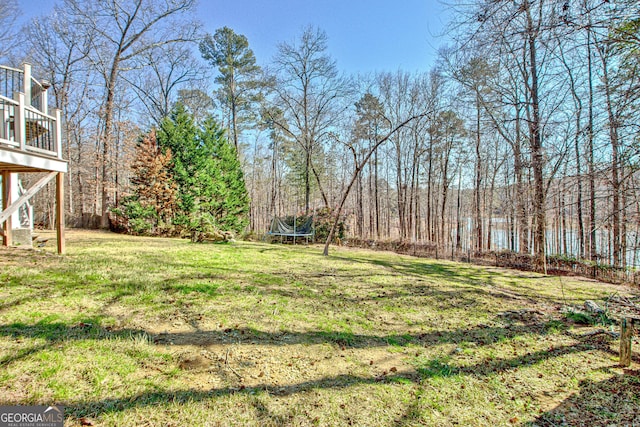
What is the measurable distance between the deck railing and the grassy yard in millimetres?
1867

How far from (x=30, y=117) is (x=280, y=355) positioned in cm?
589

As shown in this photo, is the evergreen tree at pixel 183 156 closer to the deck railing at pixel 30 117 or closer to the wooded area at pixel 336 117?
the wooded area at pixel 336 117

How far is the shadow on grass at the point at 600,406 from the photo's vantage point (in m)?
1.82

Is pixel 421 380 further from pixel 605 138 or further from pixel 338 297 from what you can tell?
pixel 605 138

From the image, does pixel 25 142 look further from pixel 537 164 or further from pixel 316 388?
pixel 537 164

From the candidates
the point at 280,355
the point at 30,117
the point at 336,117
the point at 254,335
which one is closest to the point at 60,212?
the point at 30,117

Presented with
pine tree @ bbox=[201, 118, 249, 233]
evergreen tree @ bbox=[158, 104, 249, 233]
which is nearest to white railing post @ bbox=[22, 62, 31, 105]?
evergreen tree @ bbox=[158, 104, 249, 233]

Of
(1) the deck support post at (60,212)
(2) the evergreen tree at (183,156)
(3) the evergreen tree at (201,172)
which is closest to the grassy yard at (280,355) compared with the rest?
(1) the deck support post at (60,212)

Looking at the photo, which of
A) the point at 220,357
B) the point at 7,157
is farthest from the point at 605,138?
the point at 7,157

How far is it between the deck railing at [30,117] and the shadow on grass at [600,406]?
658 centimetres

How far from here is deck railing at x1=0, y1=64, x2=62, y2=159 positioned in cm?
405

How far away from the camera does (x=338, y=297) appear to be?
3842 mm

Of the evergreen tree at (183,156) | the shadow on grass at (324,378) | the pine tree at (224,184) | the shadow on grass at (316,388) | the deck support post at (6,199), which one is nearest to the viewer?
the shadow on grass at (316,388)

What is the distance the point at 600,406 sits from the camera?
199 centimetres
